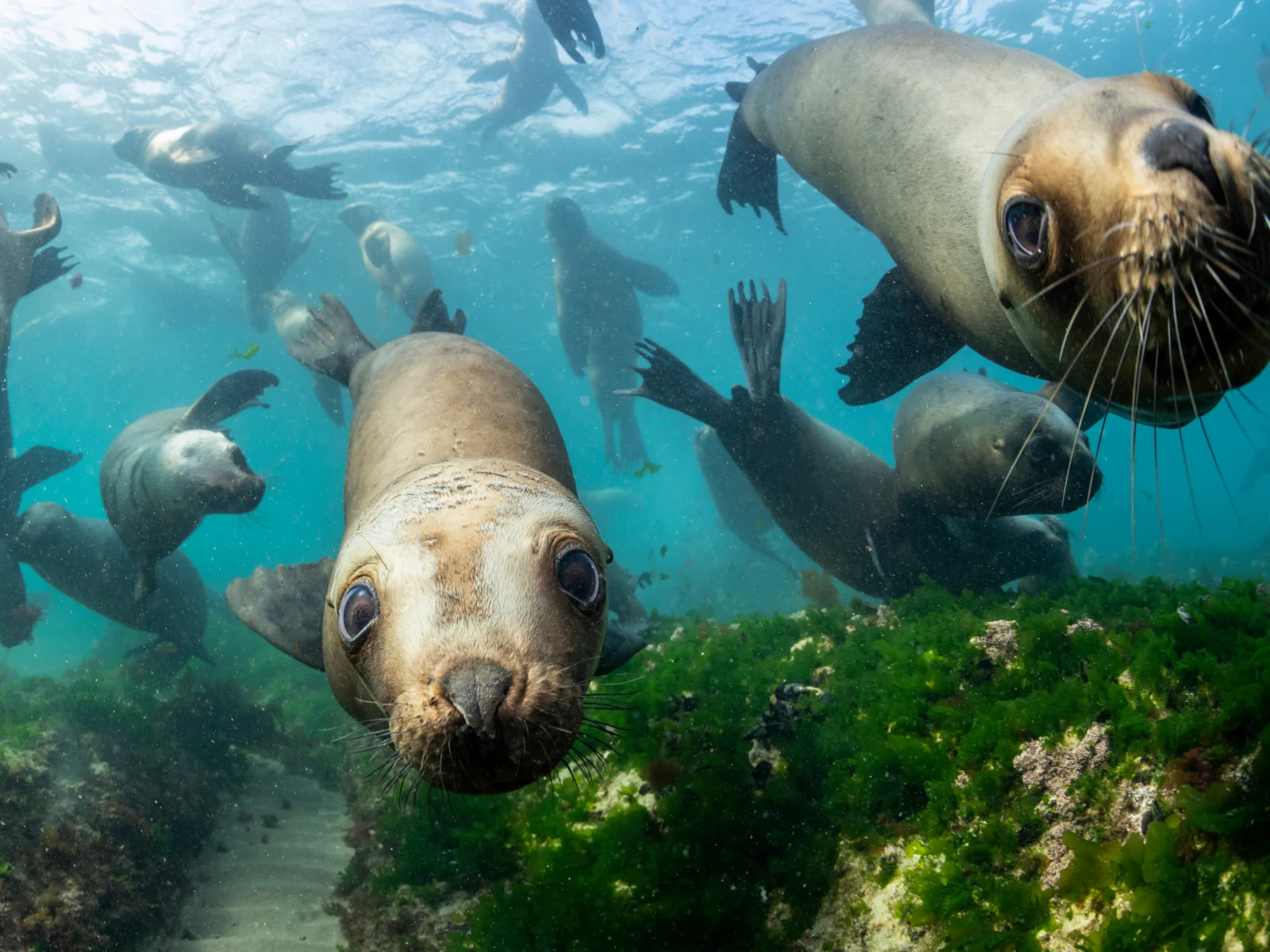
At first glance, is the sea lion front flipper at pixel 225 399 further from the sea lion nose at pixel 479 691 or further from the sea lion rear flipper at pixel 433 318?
the sea lion nose at pixel 479 691

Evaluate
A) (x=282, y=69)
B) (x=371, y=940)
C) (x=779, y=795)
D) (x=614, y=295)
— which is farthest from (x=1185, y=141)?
(x=282, y=69)

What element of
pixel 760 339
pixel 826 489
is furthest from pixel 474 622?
pixel 760 339

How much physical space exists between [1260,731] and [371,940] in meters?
4.21

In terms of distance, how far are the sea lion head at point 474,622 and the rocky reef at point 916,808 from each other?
42cm

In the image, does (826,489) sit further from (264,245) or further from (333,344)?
(264,245)

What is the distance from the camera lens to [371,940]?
385cm

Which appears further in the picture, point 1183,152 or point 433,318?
point 433,318

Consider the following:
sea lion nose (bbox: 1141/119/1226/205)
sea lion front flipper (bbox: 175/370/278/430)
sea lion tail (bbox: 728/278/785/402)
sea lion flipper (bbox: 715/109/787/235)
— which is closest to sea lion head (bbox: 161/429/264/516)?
sea lion front flipper (bbox: 175/370/278/430)

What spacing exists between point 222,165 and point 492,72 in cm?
1049

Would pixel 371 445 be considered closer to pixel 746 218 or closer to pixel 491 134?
pixel 491 134

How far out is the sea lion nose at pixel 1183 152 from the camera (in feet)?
3.99

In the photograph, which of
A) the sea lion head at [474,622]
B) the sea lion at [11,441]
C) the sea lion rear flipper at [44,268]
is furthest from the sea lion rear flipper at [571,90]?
the sea lion head at [474,622]

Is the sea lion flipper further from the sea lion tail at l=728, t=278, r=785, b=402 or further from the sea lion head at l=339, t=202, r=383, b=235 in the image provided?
the sea lion head at l=339, t=202, r=383, b=235

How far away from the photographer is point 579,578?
6.75 ft
